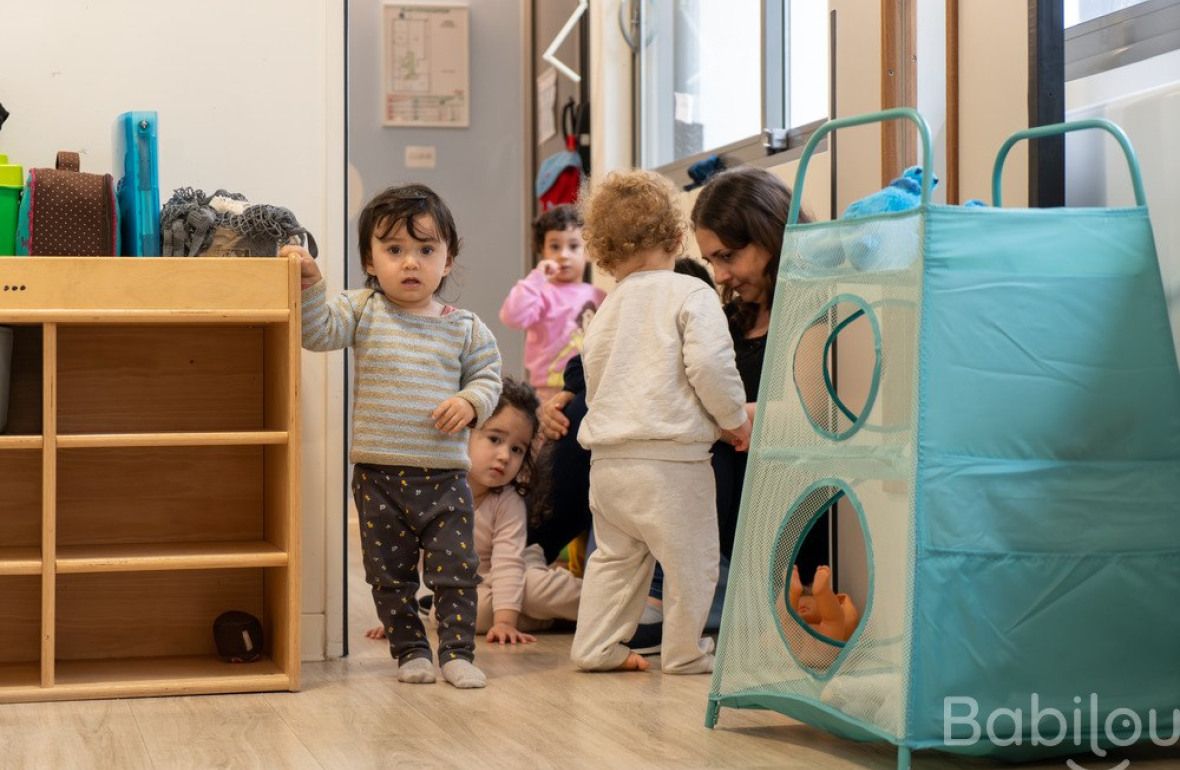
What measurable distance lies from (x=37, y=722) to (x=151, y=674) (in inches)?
12.5

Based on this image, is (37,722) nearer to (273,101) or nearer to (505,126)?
(273,101)

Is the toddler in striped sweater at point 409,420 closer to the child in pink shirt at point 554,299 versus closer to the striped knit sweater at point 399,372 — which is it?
the striped knit sweater at point 399,372

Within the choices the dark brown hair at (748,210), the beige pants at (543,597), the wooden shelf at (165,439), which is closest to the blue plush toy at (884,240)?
the dark brown hair at (748,210)

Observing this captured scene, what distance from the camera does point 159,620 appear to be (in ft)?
8.88

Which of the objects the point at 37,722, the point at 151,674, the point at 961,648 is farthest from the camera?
the point at 151,674

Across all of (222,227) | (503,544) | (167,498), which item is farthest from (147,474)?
(503,544)

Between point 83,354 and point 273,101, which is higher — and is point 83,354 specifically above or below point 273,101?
below

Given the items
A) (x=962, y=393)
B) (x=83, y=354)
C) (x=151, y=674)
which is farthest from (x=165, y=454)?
(x=962, y=393)

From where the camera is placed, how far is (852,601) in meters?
2.73

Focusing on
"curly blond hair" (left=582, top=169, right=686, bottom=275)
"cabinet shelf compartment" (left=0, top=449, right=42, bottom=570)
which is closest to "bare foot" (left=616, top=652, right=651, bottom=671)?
"curly blond hair" (left=582, top=169, right=686, bottom=275)

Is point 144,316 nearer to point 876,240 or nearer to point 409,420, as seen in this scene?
point 409,420

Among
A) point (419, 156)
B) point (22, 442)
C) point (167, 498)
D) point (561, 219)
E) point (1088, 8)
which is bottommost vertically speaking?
point (167, 498)

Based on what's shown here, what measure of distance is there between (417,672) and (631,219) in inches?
35.3

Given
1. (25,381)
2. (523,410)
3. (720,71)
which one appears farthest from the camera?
A: (720,71)
